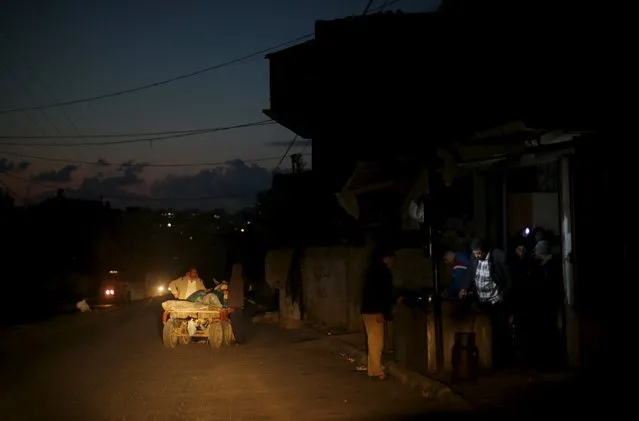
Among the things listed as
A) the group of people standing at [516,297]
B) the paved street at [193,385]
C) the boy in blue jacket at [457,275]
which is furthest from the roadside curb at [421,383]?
the boy in blue jacket at [457,275]

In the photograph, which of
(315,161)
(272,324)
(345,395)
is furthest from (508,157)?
(315,161)

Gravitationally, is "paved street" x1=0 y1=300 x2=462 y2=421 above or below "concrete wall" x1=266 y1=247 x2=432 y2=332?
below

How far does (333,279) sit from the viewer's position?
20406 mm

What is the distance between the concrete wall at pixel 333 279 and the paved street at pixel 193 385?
1.88 metres

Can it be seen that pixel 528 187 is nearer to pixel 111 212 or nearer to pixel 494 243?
pixel 494 243

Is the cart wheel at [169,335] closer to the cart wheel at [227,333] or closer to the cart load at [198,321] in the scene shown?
the cart load at [198,321]

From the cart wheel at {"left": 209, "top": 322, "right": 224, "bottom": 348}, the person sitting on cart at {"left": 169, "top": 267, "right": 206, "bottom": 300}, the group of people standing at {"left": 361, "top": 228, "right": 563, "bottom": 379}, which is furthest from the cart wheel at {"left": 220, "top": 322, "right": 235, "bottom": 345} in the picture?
the group of people standing at {"left": 361, "top": 228, "right": 563, "bottom": 379}

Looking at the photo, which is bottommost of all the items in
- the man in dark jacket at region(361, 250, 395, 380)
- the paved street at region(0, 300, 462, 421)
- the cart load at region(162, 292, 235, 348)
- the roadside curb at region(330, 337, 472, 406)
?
the paved street at region(0, 300, 462, 421)

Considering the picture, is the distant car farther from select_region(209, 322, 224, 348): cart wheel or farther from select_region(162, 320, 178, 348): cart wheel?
select_region(209, 322, 224, 348): cart wheel

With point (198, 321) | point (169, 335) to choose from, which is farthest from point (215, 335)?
point (169, 335)

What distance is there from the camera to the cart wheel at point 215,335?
16.8m

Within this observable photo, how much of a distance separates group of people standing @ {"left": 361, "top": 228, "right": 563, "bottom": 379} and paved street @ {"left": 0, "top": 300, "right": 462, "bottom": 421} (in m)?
1.16

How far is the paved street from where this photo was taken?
31.7ft

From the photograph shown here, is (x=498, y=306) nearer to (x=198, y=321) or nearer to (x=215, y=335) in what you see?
(x=215, y=335)
